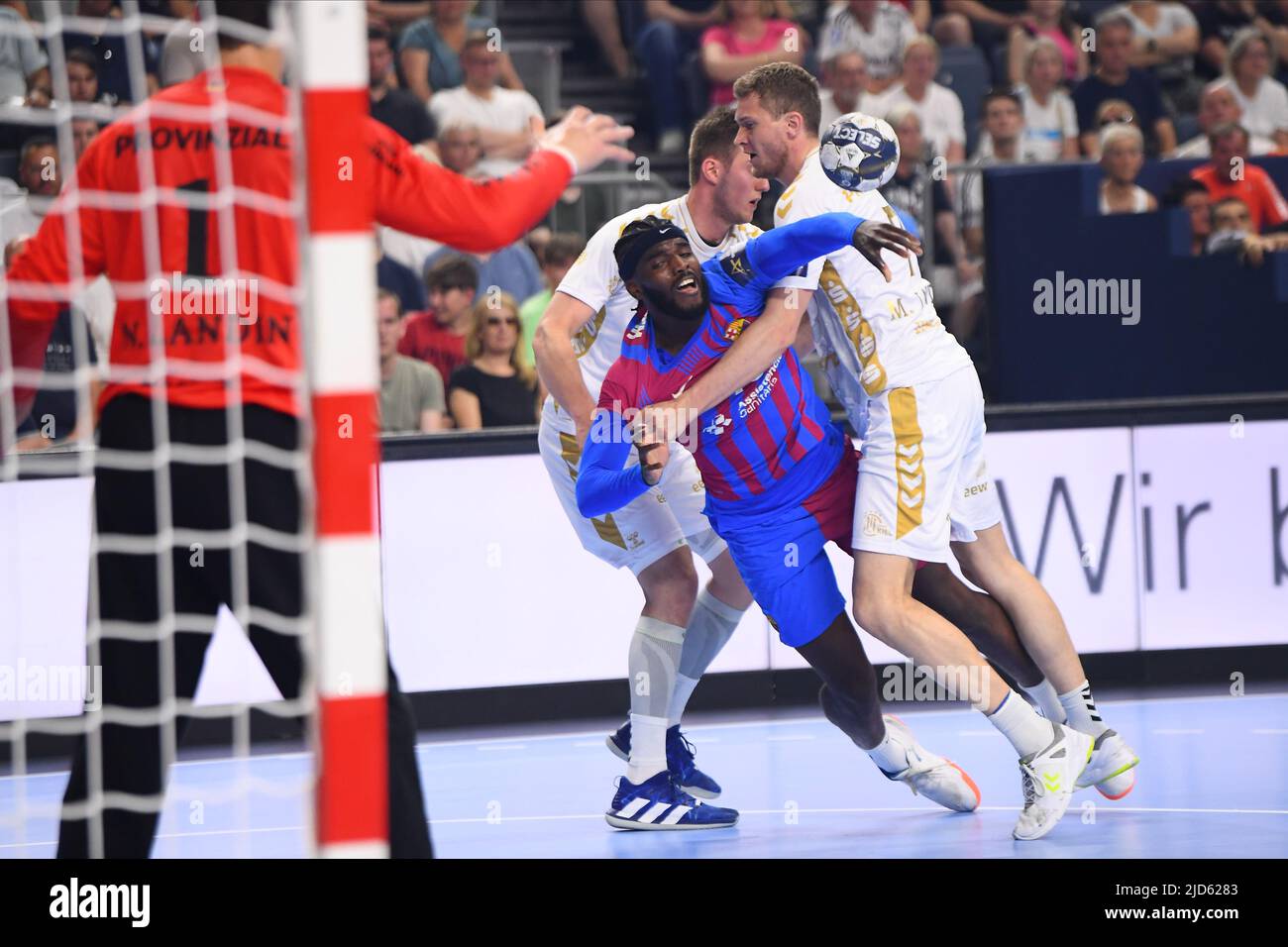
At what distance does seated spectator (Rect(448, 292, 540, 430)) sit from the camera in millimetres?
8102

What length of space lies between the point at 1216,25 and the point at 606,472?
26.8ft

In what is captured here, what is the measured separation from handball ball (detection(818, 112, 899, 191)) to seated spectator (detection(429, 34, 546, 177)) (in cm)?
436

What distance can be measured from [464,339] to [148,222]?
4.78m

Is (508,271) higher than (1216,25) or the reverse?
the reverse

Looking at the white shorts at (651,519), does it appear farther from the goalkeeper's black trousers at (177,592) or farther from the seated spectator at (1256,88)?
the seated spectator at (1256,88)

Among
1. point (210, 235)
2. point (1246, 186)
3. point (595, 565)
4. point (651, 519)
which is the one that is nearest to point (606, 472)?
point (651, 519)

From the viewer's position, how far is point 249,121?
11.6 ft

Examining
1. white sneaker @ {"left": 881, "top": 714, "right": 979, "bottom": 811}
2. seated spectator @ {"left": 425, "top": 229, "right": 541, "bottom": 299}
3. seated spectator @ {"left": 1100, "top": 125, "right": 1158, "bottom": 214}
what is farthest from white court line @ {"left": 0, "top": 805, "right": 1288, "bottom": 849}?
seated spectator @ {"left": 1100, "top": 125, "right": 1158, "bottom": 214}

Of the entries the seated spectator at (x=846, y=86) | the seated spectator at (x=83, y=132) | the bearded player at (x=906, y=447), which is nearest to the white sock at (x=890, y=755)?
the bearded player at (x=906, y=447)

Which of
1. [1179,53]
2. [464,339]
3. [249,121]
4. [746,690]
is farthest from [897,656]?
[1179,53]

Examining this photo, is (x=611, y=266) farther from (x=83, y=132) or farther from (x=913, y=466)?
(x=83, y=132)

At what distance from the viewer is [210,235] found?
11.6 feet

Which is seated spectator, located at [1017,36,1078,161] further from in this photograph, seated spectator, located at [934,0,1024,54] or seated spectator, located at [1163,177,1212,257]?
seated spectator, located at [1163,177,1212,257]
